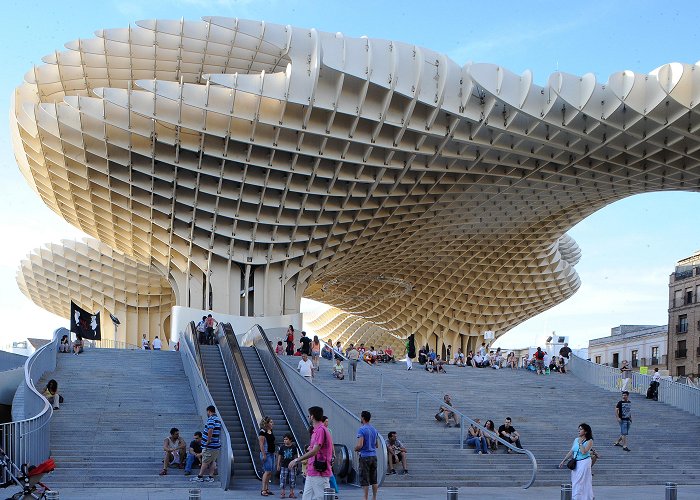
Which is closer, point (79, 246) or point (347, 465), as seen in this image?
point (347, 465)

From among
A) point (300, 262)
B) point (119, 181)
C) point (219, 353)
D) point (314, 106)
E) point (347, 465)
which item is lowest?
point (347, 465)

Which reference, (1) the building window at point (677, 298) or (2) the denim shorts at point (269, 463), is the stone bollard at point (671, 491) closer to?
(2) the denim shorts at point (269, 463)

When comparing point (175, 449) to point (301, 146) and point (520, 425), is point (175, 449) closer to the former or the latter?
point (520, 425)

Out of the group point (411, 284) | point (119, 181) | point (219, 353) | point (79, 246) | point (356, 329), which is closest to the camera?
point (219, 353)

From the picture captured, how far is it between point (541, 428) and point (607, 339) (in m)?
65.5

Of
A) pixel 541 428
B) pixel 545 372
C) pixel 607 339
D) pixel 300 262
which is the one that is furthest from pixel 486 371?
pixel 607 339

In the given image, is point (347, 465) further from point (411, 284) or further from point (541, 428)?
point (411, 284)

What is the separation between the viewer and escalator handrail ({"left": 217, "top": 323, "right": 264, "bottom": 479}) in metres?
19.9

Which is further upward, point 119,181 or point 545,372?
point 119,181

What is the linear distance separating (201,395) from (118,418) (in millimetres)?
2021

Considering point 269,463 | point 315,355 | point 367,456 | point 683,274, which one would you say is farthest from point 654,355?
point 367,456

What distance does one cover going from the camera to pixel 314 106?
1441 inches

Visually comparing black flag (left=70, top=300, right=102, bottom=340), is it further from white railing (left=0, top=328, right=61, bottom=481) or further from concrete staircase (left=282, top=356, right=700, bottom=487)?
white railing (left=0, top=328, right=61, bottom=481)

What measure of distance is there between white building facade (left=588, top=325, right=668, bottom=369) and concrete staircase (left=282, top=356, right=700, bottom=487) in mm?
44972
